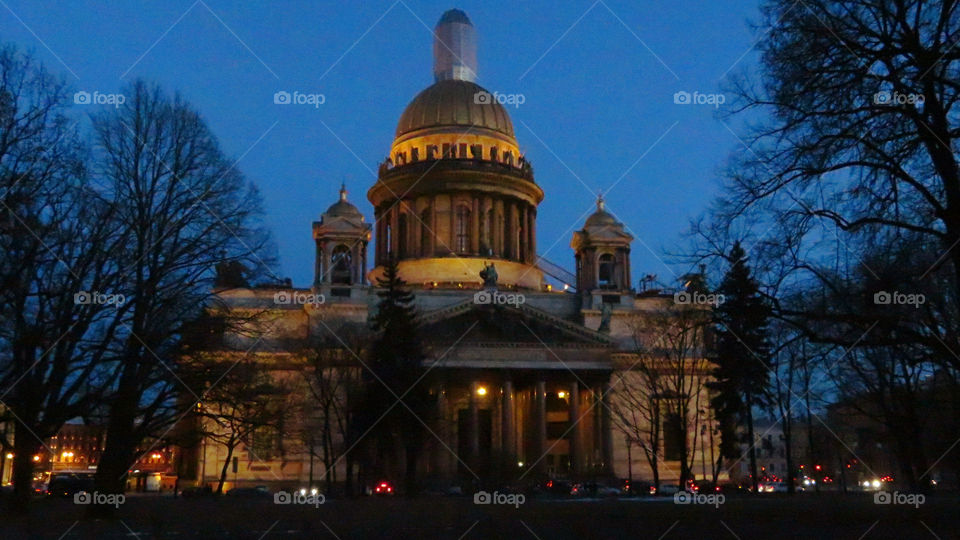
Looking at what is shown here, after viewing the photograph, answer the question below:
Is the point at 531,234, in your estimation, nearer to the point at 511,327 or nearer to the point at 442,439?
the point at 511,327

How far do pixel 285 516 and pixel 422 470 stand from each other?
42289mm

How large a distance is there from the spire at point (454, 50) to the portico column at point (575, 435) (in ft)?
141

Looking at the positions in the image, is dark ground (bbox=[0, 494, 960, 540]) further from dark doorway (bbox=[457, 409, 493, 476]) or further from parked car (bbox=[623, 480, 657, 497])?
dark doorway (bbox=[457, 409, 493, 476])

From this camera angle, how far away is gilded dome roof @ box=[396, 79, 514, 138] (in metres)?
91.5

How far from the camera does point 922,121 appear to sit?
1575 cm

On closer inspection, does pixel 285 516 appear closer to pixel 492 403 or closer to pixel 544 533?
pixel 544 533

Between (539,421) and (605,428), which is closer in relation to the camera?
(539,421)

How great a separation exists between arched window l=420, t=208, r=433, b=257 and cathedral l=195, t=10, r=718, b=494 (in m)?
0.14

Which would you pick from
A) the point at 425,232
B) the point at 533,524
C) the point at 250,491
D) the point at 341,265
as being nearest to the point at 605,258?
the point at 425,232

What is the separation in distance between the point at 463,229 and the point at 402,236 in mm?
5894

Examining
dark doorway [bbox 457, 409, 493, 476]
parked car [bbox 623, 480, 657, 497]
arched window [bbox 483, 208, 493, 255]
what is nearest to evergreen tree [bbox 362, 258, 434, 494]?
dark doorway [bbox 457, 409, 493, 476]

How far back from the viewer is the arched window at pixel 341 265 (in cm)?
7519

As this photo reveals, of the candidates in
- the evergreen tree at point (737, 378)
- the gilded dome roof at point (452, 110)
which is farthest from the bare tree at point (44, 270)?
the gilded dome roof at point (452, 110)

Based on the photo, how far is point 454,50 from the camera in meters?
101
